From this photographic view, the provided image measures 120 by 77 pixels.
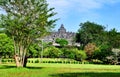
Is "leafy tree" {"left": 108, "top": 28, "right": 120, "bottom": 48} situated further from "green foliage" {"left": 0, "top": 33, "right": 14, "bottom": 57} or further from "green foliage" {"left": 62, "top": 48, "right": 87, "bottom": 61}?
"green foliage" {"left": 0, "top": 33, "right": 14, "bottom": 57}

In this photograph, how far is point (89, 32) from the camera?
145000mm

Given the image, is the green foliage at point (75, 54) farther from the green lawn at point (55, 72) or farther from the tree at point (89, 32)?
the green lawn at point (55, 72)

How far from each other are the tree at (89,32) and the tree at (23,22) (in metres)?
88.8

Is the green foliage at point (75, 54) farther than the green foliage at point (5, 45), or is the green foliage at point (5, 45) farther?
the green foliage at point (75, 54)

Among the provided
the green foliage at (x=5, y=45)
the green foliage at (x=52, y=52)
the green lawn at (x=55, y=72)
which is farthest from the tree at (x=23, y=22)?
the green foliage at (x=52, y=52)

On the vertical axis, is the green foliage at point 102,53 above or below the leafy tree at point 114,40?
below

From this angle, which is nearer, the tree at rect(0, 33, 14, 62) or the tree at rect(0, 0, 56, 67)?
the tree at rect(0, 0, 56, 67)

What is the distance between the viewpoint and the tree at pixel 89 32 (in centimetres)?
13989

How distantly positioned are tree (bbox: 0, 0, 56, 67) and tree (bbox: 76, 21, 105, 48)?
8875cm

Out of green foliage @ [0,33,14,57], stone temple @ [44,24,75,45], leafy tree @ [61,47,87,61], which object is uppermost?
stone temple @ [44,24,75,45]

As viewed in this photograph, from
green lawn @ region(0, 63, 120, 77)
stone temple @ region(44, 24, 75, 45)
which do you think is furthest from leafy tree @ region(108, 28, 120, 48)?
green lawn @ region(0, 63, 120, 77)

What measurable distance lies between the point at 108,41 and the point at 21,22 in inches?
3037

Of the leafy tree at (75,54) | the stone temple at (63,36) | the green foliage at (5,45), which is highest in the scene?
the stone temple at (63,36)

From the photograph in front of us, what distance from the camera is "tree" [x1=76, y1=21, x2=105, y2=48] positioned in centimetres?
13989
